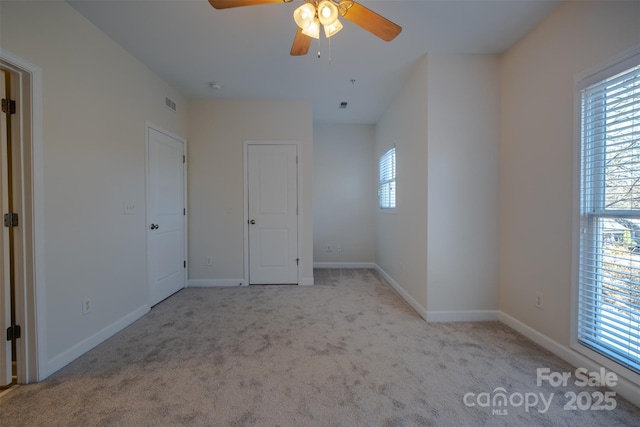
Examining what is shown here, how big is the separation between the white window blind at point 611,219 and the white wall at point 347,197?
334 centimetres

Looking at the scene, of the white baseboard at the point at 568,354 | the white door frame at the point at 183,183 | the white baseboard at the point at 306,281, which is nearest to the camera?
the white baseboard at the point at 568,354

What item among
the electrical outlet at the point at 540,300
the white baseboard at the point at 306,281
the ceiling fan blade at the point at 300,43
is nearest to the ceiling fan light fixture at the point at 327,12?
the ceiling fan blade at the point at 300,43

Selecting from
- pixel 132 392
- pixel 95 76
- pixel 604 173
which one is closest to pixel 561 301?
pixel 604 173

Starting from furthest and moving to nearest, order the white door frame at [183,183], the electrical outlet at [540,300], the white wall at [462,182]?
1. the white door frame at [183,183]
2. the white wall at [462,182]
3. the electrical outlet at [540,300]

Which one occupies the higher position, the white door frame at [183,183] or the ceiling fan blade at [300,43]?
the ceiling fan blade at [300,43]

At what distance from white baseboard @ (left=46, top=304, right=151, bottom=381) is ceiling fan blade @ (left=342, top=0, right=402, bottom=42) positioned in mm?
2937

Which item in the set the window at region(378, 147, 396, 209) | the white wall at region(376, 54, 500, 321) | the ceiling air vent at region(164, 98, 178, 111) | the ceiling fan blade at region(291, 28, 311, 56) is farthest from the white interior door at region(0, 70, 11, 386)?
the window at region(378, 147, 396, 209)

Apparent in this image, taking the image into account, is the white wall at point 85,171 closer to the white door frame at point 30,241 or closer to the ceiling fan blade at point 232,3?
the white door frame at point 30,241

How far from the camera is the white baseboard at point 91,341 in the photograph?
1.89 meters

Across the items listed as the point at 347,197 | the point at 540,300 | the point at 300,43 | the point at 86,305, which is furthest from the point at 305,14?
the point at 347,197

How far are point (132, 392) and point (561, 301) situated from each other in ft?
9.96

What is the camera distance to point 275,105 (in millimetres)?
3854

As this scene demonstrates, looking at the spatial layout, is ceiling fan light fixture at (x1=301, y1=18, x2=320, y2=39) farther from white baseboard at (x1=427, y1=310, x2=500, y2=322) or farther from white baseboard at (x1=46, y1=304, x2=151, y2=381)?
white baseboard at (x1=46, y1=304, x2=151, y2=381)

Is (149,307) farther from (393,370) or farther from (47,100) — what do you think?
(393,370)
